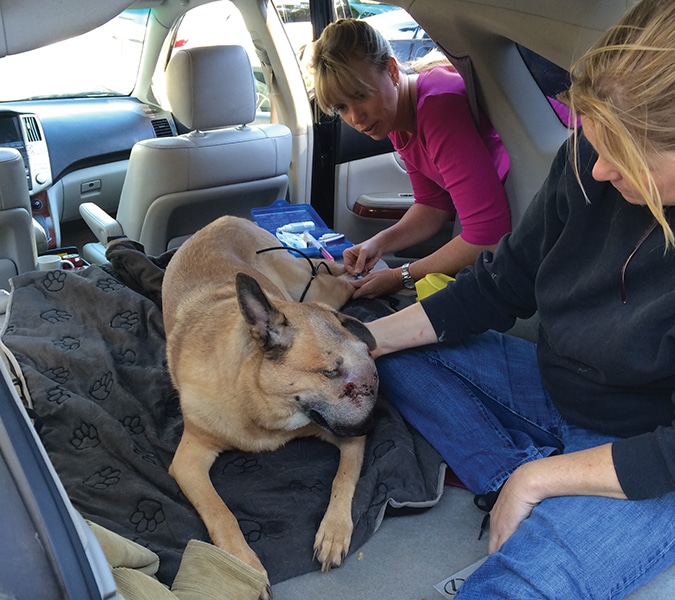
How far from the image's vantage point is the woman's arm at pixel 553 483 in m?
1.43

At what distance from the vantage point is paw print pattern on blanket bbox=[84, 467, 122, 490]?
199cm

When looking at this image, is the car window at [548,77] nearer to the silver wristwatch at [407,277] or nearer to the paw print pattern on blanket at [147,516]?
the silver wristwatch at [407,277]

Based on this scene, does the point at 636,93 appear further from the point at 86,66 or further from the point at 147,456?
the point at 86,66

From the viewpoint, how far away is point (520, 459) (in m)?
1.88

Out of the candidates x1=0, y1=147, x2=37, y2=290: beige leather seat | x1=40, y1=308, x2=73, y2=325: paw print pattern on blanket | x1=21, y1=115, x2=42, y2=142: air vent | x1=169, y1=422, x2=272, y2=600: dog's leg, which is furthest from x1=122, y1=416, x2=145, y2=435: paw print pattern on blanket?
x1=21, y1=115, x2=42, y2=142: air vent

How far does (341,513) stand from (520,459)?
0.53m

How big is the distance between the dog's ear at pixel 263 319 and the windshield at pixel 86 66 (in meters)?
3.38

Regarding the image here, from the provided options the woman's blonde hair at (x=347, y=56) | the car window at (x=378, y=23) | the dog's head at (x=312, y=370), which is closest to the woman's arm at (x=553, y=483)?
the dog's head at (x=312, y=370)

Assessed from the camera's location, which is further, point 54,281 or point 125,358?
point 54,281

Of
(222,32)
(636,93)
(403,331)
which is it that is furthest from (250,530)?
(222,32)

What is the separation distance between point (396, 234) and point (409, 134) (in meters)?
0.53

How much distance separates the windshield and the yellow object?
3.05 meters

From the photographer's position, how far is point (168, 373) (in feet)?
8.29

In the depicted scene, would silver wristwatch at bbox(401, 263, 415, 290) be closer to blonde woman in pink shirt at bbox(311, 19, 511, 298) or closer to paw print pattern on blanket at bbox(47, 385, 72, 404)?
blonde woman in pink shirt at bbox(311, 19, 511, 298)
